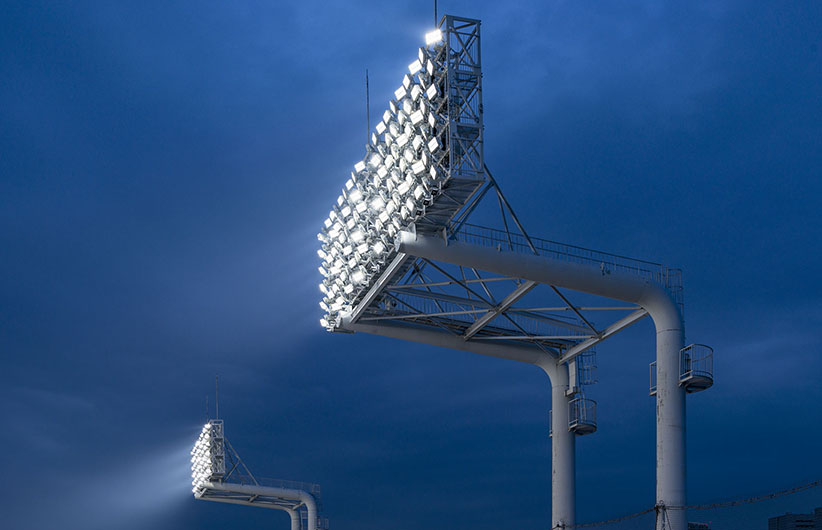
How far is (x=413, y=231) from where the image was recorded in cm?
3059

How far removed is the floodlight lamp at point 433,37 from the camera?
28.7m

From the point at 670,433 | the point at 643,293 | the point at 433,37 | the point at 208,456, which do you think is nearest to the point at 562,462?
the point at 670,433

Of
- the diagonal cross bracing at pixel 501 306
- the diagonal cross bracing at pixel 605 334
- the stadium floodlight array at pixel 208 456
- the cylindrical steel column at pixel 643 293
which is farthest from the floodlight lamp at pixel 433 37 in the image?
the stadium floodlight array at pixel 208 456

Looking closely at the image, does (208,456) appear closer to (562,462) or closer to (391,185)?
Answer: (562,462)

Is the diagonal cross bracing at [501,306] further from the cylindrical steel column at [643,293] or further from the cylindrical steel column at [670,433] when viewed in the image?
the cylindrical steel column at [670,433]

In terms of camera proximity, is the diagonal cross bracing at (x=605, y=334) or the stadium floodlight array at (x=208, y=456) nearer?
the diagonal cross bracing at (x=605, y=334)

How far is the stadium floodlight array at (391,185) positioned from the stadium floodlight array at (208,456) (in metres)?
28.8

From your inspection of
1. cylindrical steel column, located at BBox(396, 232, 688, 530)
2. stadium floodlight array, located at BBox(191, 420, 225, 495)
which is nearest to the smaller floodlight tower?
stadium floodlight array, located at BBox(191, 420, 225, 495)

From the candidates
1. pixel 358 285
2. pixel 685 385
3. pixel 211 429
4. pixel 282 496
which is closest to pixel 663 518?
pixel 685 385

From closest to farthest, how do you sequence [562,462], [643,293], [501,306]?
A: 1. [643,293]
2. [501,306]
3. [562,462]

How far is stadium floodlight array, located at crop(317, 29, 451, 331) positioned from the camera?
2850 centimetres

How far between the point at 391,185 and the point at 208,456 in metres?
39.6

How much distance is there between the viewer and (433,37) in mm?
28812

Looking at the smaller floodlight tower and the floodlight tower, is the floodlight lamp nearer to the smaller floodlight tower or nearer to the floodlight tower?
the floodlight tower
